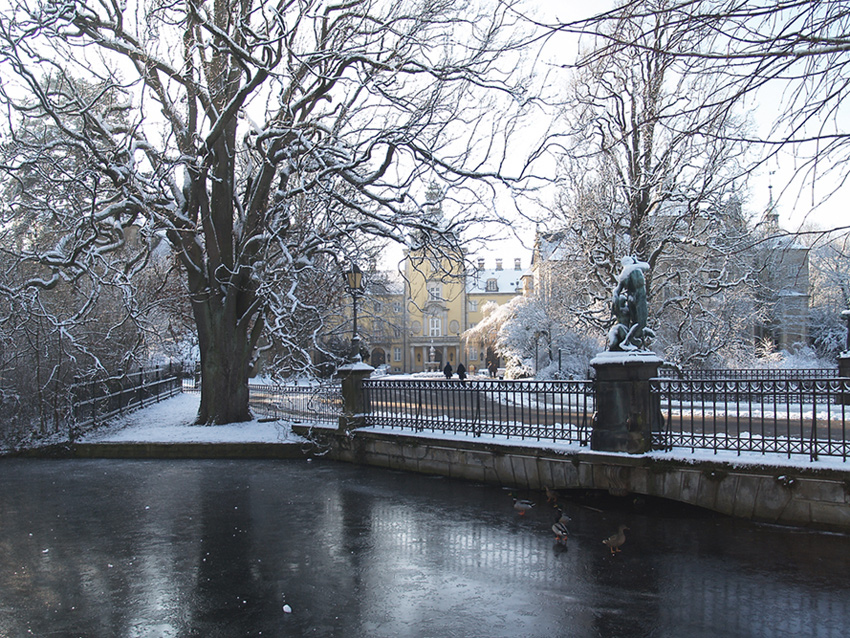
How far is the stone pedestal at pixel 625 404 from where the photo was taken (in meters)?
9.12

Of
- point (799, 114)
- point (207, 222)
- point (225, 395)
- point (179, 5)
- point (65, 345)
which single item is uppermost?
point (179, 5)

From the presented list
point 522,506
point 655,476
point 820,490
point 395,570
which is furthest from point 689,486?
point 395,570

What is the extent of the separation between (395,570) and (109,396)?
12.7 metres

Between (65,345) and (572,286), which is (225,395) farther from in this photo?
(572,286)

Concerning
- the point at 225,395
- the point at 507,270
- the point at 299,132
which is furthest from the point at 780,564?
the point at 507,270

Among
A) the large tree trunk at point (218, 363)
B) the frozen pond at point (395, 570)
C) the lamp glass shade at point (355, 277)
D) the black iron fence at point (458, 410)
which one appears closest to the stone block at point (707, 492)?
the frozen pond at point (395, 570)

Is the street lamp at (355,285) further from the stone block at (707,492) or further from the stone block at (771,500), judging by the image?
the stone block at (771,500)

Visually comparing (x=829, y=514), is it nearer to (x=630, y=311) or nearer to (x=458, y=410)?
(x=630, y=311)

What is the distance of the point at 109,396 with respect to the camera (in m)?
16.3

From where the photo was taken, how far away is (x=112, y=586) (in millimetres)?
6066

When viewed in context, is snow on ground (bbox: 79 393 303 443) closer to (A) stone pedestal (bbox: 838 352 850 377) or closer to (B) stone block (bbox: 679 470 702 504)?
(B) stone block (bbox: 679 470 702 504)

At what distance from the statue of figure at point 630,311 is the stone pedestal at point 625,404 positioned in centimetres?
36

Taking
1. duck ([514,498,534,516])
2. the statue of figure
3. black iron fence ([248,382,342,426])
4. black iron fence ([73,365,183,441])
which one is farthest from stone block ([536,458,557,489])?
black iron fence ([73,365,183,441])

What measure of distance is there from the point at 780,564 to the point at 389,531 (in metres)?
4.39
